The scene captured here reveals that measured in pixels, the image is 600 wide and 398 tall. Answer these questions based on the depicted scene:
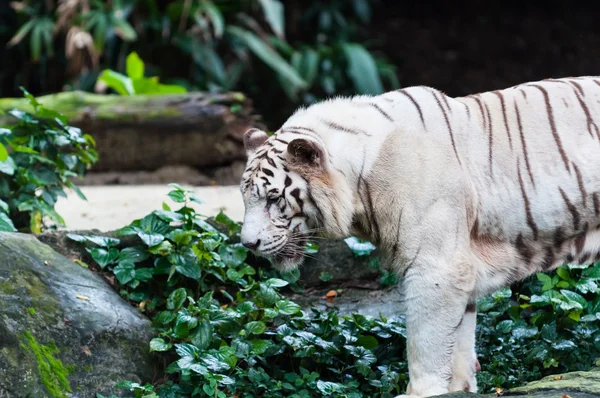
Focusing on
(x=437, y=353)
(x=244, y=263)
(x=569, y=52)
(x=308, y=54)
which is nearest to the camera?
(x=437, y=353)

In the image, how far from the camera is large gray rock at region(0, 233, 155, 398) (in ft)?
11.5

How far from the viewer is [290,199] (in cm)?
361

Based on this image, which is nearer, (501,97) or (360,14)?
(501,97)

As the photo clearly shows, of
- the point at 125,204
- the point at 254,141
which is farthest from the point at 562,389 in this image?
the point at 125,204

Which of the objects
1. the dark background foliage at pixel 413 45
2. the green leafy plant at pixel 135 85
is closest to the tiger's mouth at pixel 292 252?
the green leafy plant at pixel 135 85

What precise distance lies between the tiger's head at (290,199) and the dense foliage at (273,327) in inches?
22.0

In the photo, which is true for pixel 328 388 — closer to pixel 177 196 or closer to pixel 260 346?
pixel 260 346

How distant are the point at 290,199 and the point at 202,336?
33.0 inches

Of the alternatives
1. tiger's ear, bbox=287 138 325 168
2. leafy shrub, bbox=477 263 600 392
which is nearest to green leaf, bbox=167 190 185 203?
tiger's ear, bbox=287 138 325 168

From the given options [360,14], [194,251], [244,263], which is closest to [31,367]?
[194,251]

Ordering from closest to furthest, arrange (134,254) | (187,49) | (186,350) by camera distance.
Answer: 1. (186,350)
2. (134,254)
3. (187,49)

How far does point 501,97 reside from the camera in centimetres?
390

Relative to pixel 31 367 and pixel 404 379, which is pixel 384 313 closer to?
pixel 404 379

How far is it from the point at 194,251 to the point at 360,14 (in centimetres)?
869
